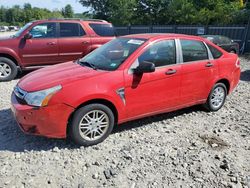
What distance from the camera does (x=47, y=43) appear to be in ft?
25.5

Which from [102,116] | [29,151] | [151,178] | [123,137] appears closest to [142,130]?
[123,137]

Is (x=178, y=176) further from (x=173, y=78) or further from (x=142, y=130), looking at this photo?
(x=173, y=78)

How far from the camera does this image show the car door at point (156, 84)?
12.9 feet

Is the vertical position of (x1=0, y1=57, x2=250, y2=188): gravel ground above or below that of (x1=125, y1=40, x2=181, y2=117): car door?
below

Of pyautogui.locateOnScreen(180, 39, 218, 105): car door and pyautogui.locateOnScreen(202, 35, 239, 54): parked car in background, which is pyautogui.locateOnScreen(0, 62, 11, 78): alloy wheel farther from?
pyautogui.locateOnScreen(202, 35, 239, 54): parked car in background

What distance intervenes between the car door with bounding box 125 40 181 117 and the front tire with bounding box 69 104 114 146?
1.29 ft

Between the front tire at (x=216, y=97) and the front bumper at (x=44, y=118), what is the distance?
2.89 m

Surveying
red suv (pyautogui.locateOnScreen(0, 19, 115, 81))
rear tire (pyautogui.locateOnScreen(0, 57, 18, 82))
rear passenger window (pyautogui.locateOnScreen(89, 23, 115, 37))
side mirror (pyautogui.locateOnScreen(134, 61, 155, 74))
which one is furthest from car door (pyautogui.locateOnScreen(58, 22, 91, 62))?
side mirror (pyautogui.locateOnScreen(134, 61, 155, 74))

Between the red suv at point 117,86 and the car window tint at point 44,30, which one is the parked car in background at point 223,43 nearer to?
the car window tint at point 44,30

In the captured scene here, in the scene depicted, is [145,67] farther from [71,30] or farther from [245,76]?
[245,76]

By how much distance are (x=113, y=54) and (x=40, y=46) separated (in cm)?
415

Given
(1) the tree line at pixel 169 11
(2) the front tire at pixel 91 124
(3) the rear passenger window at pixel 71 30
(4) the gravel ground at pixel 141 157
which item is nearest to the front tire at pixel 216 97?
(4) the gravel ground at pixel 141 157

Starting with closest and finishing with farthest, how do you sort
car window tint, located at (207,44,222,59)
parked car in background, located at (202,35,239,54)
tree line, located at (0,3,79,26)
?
car window tint, located at (207,44,222,59)
parked car in background, located at (202,35,239,54)
tree line, located at (0,3,79,26)

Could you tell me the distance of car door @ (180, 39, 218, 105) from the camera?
14.8ft
